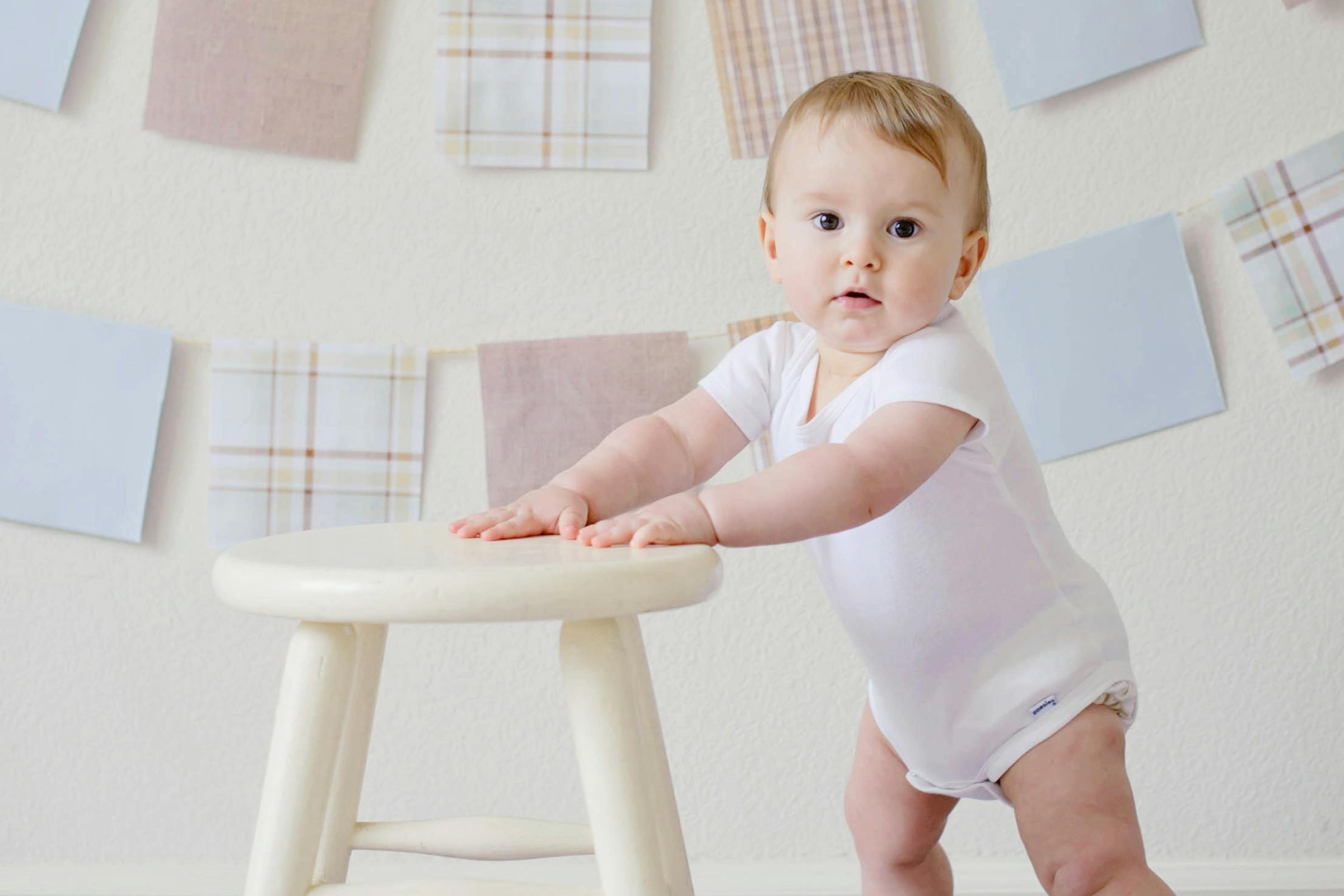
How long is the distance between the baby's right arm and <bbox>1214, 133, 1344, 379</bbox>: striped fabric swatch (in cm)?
61

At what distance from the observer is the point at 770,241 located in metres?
0.83

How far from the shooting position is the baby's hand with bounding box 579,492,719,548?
2.04 ft

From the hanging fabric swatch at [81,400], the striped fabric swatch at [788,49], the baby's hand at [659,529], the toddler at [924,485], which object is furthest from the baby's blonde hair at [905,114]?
the hanging fabric swatch at [81,400]

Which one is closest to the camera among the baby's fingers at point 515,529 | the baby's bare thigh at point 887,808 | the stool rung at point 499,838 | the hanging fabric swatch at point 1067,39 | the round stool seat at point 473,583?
the round stool seat at point 473,583

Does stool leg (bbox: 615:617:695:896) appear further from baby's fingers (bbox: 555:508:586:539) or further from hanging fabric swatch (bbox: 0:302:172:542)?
hanging fabric swatch (bbox: 0:302:172:542)

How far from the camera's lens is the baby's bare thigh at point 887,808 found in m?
0.91

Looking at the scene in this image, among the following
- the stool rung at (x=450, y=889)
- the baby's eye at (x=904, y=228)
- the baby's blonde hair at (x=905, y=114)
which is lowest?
the stool rung at (x=450, y=889)

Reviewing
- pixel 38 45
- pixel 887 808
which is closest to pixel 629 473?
pixel 887 808

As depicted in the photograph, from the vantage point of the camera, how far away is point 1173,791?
1.25 meters

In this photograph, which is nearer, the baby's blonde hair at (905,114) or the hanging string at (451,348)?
the baby's blonde hair at (905,114)

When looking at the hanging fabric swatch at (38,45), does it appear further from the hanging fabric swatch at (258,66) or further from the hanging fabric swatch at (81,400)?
the hanging fabric swatch at (81,400)

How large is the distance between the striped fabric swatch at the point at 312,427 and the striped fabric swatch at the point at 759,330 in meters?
0.30

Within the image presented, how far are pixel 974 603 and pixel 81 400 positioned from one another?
2.90ft

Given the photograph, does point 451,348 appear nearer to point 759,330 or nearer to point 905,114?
point 759,330
